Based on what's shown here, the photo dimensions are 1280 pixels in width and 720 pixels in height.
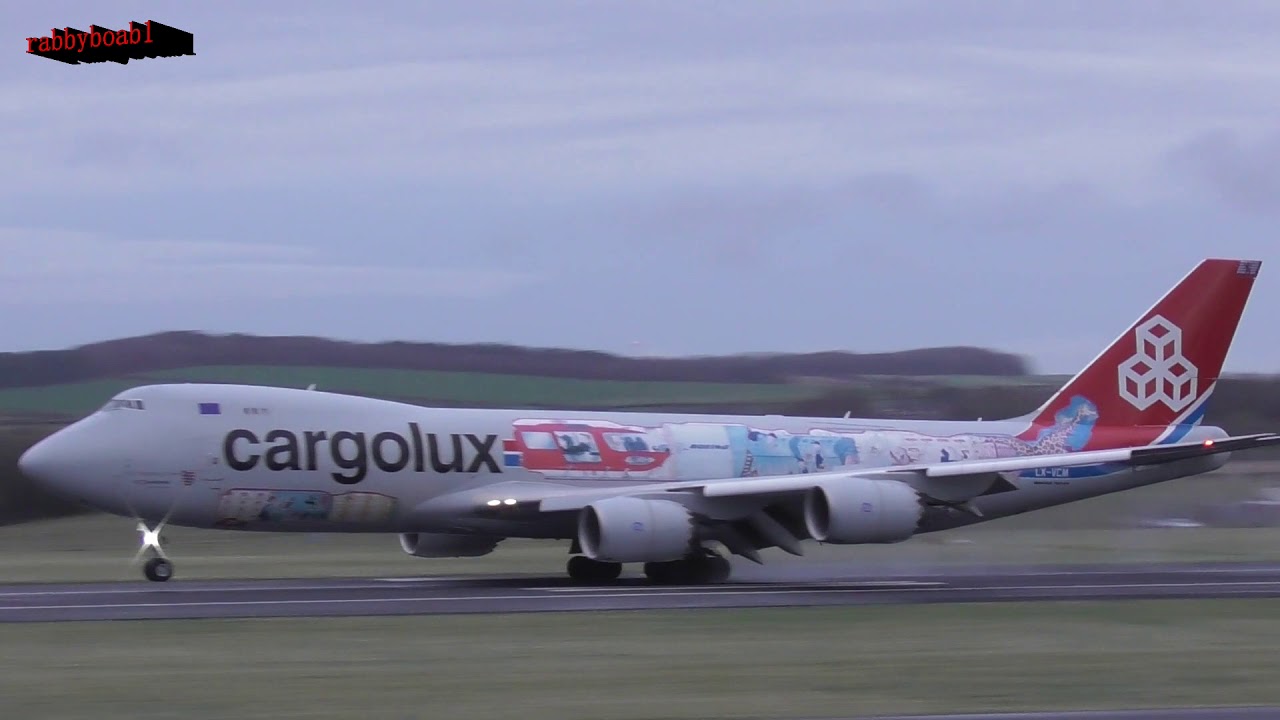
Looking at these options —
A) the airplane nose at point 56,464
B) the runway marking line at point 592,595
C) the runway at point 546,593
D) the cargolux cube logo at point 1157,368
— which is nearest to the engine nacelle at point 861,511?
the runway at point 546,593

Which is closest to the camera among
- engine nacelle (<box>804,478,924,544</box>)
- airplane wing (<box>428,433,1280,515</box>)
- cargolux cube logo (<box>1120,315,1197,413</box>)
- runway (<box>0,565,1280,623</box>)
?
runway (<box>0,565,1280,623</box>)

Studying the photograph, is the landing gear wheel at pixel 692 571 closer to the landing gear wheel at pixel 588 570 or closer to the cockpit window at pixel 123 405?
the landing gear wheel at pixel 588 570

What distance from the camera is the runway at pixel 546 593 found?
→ 70.9ft

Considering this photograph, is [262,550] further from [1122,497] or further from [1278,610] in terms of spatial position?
[1278,610]

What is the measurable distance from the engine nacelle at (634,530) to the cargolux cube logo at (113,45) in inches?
388

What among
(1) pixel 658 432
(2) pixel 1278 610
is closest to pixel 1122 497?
(1) pixel 658 432

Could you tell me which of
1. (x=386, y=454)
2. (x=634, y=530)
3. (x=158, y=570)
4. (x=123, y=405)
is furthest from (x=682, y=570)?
(x=123, y=405)

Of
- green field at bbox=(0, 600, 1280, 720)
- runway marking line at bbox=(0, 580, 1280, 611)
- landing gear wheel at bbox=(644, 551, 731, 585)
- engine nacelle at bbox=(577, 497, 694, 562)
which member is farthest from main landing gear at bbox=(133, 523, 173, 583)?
landing gear wheel at bbox=(644, 551, 731, 585)

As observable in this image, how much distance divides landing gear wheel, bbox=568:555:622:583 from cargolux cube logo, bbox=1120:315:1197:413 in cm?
1192

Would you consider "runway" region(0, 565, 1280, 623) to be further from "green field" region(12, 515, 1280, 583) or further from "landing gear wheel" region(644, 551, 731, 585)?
"green field" region(12, 515, 1280, 583)

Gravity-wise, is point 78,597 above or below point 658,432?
below

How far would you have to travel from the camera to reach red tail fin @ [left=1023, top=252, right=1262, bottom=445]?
34875 mm

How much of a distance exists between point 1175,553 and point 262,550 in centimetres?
2301

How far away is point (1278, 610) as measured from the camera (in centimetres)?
2200
